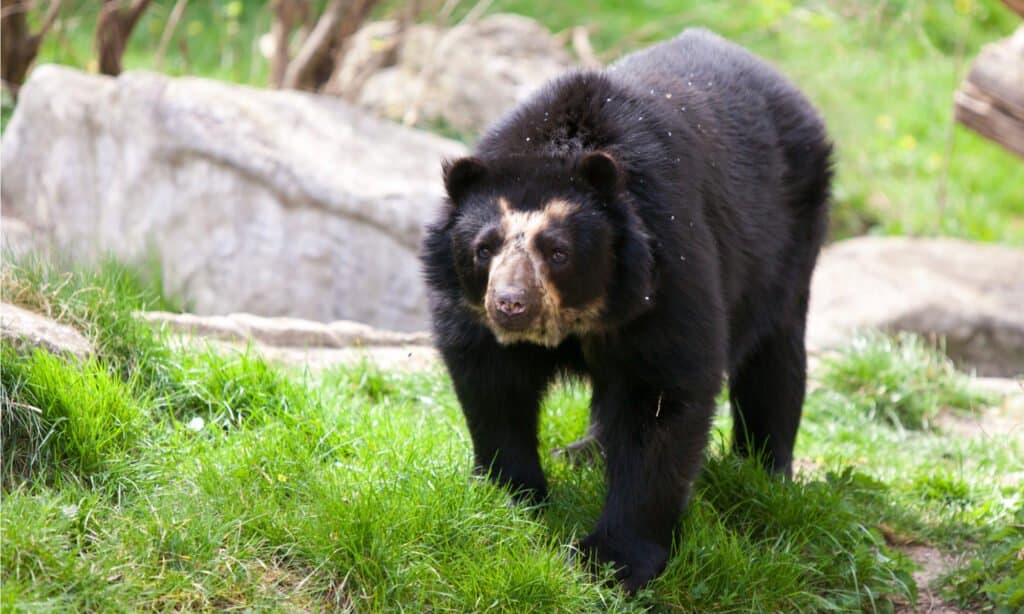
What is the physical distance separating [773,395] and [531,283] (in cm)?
185

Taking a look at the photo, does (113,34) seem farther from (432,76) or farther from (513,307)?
(513,307)

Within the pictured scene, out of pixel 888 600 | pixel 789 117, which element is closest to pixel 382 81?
pixel 789 117

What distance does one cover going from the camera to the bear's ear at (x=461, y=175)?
4008 millimetres

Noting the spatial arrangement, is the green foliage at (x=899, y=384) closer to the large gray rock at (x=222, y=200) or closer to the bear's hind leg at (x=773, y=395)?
the bear's hind leg at (x=773, y=395)

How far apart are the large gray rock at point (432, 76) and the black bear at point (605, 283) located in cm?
549

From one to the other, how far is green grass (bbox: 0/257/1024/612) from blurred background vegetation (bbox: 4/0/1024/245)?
606cm

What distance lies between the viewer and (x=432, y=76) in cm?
1002

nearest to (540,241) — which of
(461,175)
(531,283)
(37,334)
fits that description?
(531,283)

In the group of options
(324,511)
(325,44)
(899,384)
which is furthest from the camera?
(325,44)

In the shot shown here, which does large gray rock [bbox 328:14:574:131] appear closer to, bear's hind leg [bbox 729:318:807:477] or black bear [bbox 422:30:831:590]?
bear's hind leg [bbox 729:318:807:477]

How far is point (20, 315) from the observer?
4.31m

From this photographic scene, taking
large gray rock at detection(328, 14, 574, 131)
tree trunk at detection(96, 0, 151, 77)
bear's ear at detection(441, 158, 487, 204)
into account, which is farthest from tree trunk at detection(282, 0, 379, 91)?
bear's ear at detection(441, 158, 487, 204)

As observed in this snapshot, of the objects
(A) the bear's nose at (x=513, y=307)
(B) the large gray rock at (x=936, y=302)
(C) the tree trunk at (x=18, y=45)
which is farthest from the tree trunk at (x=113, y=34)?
(A) the bear's nose at (x=513, y=307)

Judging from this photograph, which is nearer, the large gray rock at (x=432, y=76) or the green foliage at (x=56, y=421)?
the green foliage at (x=56, y=421)
